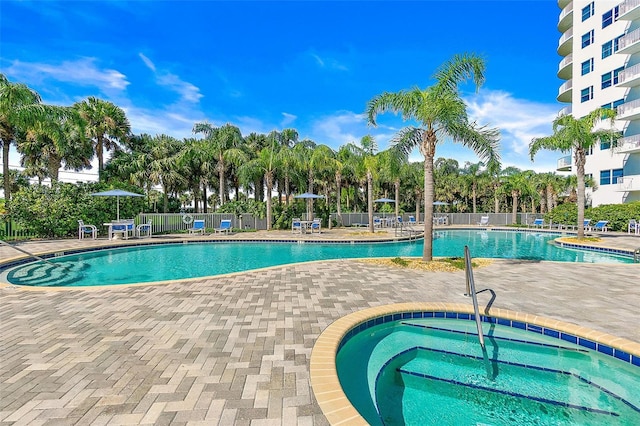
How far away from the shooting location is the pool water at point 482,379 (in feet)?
9.30

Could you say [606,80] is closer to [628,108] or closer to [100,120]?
[628,108]

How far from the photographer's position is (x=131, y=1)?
9695 mm

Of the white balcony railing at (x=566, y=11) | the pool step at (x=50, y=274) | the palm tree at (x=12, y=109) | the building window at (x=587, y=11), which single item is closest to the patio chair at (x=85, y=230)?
the palm tree at (x=12, y=109)

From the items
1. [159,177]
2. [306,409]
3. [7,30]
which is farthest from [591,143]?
[159,177]

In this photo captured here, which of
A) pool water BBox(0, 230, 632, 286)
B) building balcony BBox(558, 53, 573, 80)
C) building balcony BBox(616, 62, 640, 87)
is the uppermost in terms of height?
building balcony BBox(558, 53, 573, 80)

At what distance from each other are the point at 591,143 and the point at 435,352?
16010mm

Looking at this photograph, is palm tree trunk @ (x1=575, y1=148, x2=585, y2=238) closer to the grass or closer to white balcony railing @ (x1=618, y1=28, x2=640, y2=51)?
the grass

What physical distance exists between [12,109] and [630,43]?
38.3 meters

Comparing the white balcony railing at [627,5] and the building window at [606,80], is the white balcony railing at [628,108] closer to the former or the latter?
the building window at [606,80]

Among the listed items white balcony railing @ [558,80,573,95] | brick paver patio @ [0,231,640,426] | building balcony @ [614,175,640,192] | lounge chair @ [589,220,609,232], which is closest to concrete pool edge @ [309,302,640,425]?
brick paver patio @ [0,231,640,426]

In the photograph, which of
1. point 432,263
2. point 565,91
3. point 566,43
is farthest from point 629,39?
point 432,263

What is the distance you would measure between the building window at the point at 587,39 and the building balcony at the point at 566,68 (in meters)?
2.26

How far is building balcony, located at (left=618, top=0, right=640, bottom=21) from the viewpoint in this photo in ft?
72.7

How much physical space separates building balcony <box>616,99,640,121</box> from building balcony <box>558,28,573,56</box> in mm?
10015
